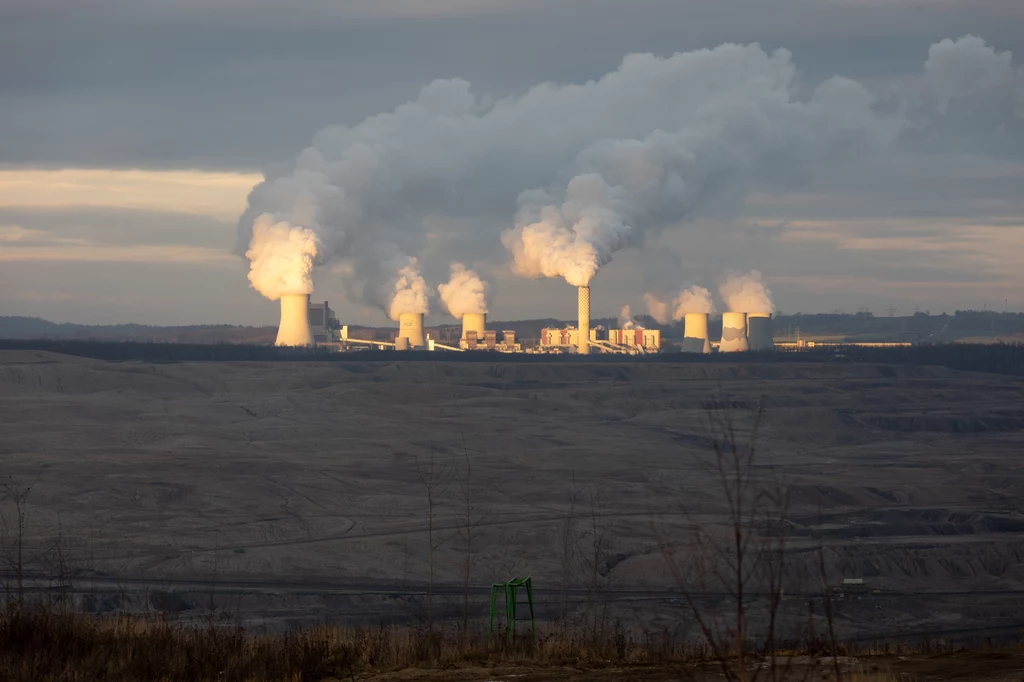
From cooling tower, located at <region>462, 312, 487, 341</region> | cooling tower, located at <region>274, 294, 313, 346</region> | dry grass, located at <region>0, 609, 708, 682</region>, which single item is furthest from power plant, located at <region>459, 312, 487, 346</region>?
dry grass, located at <region>0, 609, 708, 682</region>

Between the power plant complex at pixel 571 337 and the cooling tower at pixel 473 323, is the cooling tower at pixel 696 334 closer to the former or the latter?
the power plant complex at pixel 571 337

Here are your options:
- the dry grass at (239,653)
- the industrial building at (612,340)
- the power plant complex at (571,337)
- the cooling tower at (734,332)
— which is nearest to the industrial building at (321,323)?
the power plant complex at (571,337)

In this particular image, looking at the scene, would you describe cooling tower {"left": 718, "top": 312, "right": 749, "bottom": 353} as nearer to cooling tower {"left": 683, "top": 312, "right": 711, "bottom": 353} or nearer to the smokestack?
cooling tower {"left": 683, "top": 312, "right": 711, "bottom": 353}

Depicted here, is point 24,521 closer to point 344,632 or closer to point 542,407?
point 344,632

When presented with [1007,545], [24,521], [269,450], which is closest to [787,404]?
[269,450]

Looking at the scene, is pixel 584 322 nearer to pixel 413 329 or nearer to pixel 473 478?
pixel 413 329

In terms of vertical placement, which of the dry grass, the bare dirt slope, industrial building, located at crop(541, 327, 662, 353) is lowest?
the bare dirt slope

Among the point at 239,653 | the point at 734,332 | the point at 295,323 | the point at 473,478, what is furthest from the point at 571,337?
the point at 239,653
